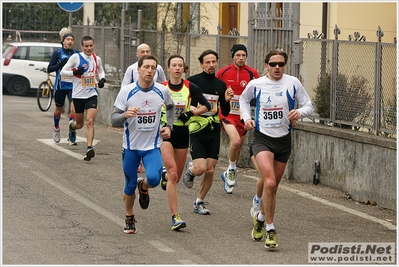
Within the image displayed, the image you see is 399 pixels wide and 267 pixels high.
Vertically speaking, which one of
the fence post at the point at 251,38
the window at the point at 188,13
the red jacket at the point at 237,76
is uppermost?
the window at the point at 188,13

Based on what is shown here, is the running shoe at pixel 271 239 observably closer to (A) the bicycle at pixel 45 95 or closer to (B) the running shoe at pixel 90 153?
(B) the running shoe at pixel 90 153

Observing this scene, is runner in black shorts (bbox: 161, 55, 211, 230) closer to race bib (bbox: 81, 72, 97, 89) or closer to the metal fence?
the metal fence

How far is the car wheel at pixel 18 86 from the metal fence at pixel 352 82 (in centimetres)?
1673

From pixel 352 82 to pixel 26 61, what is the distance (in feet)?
58.2

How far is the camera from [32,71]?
30.1 meters

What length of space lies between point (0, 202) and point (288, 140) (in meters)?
3.69

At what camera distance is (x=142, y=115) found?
33.3 feet

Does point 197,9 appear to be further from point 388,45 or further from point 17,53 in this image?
point 388,45

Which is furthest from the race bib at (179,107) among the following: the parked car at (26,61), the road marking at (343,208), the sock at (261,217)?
the parked car at (26,61)

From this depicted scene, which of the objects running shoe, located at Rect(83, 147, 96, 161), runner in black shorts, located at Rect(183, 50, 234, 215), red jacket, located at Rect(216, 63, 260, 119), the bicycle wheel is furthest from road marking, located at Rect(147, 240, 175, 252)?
the bicycle wheel

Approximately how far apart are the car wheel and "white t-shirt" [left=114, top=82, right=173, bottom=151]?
20.7 meters

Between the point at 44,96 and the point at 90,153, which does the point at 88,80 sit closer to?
the point at 90,153

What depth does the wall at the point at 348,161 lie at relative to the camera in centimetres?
1239

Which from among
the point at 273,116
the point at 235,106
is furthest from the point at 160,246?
the point at 235,106
